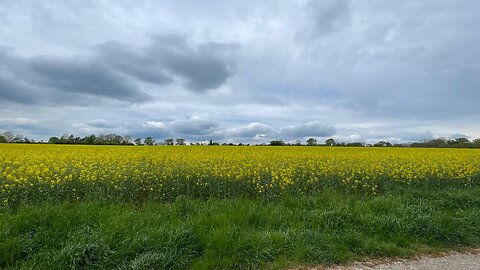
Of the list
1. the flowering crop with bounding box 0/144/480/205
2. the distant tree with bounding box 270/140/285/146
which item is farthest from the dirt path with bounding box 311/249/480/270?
the distant tree with bounding box 270/140/285/146

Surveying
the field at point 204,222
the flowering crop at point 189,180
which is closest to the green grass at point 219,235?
the field at point 204,222

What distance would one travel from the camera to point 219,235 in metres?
4.85

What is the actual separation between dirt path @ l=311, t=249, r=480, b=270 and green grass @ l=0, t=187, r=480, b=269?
21 centimetres

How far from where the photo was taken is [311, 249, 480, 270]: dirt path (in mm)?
4434

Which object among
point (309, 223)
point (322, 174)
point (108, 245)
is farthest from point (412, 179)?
point (108, 245)

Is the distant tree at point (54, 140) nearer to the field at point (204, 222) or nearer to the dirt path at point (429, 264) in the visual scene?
the field at point (204, 222)

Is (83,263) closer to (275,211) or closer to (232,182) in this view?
(275,211)

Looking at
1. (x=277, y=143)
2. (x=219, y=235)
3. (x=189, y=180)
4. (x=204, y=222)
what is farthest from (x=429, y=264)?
(x=277, y=143)

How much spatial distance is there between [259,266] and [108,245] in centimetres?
234

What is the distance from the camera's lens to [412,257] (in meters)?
4.85

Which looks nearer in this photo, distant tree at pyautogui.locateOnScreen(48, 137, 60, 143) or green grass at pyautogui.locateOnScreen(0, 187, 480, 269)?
green grass at pyautogui.locateOnScreen(0, 187, 480, 269)

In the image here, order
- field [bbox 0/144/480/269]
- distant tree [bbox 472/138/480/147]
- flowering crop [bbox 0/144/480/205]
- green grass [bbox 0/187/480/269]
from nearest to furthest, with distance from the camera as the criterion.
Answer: green grass [bbox 0/187/480/269] < field [bbox 0/144/480/269] < flowering crop [bbox 0/144/480/205] < distant tree [bbox 472/138/480/147]

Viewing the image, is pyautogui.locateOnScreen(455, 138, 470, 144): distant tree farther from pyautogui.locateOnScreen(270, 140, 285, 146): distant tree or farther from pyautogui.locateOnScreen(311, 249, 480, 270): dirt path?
pyautogui.locateOnScreen(311, 249, 480, 270): dirt path

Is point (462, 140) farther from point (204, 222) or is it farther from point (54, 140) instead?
point (54, 140)
